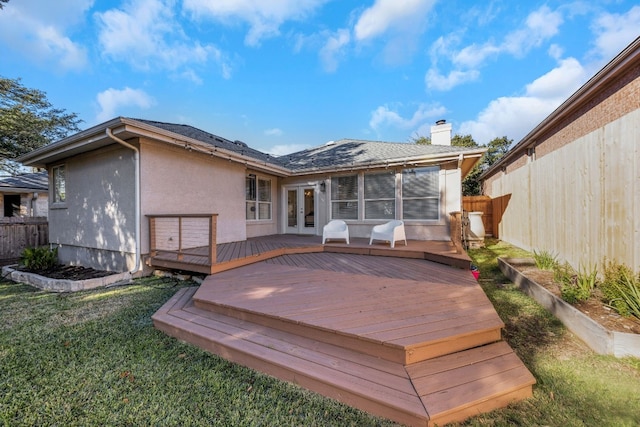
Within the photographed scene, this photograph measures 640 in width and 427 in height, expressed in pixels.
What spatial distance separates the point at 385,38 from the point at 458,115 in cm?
1346

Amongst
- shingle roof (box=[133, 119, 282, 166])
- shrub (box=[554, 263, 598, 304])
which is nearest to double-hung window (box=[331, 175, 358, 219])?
shingle roof (box=[133, 119, 282, 166])

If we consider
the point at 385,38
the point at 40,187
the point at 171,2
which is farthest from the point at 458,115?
the point at 40,187

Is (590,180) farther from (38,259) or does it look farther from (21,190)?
(21,190)

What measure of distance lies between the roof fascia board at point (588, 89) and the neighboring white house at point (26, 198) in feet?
62.5

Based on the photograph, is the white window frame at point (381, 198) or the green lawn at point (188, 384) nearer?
the green lawn at point (188, 384)

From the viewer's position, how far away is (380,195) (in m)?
8.65

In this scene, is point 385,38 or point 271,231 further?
point 385,38

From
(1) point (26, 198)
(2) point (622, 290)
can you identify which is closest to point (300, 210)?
(2) point (622, 290)

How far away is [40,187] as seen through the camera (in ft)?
39.1

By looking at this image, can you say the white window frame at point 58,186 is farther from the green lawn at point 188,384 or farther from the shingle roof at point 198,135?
the green lawn at point 188,384

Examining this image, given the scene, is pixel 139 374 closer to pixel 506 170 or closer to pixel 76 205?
pixel 76 205

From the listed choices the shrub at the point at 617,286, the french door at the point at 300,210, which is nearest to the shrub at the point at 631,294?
the shrub at the point at 617,286

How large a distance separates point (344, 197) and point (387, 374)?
7.27 meters

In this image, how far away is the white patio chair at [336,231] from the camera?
24.5 ft
